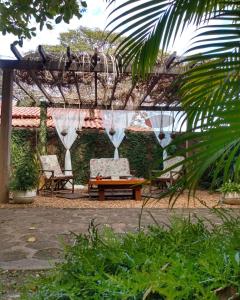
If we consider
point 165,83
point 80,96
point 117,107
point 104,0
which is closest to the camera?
point 104,0

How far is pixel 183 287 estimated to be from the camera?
0.61m

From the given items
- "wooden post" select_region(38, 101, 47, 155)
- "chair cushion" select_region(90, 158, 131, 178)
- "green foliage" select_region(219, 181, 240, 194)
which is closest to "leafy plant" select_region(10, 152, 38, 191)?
"chair cushion" select_region(90, 158, 131, 178)

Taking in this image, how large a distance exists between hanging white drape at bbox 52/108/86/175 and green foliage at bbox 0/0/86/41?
6.25m

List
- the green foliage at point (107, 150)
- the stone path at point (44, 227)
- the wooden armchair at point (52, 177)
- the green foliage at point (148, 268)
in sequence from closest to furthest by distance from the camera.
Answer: the green foliage at point (148, 268)
the stone path at point (44, 227)
the wooden armchair at point (52, 177)
the green foliage at point (107, 150)

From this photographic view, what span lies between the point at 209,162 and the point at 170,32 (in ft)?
1.58

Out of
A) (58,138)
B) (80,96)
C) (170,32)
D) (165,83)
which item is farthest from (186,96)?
(58,138)

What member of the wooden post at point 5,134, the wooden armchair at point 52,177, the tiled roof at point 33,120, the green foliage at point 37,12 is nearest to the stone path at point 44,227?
the wooden post at point 5,134

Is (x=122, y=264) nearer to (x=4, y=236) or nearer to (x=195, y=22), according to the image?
(x=195, y=22)

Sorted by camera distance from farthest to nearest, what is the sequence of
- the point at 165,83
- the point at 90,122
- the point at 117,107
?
the point at 90,122
the point at 117,107
the point at 165,83

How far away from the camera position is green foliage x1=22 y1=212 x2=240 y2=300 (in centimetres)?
62

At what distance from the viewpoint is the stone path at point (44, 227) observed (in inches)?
121

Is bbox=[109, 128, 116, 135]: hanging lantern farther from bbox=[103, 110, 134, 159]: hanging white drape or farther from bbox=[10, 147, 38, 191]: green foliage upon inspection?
bbox=[10, 147, 38, 191]: green foliage

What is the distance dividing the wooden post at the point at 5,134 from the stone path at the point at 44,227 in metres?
0.99

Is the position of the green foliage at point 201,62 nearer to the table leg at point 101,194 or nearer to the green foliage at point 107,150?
the table leg at point 101,194
